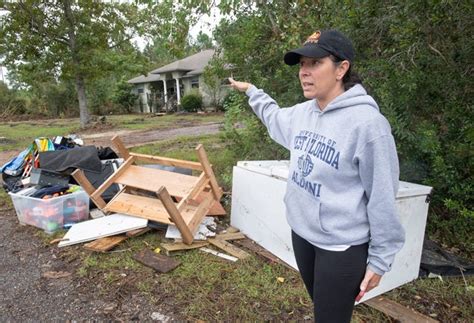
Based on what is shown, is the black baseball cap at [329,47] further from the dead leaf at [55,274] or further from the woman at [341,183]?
the dead leaf at [55,274]

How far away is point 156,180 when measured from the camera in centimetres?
398

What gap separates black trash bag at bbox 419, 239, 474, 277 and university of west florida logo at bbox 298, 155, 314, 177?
2100mm

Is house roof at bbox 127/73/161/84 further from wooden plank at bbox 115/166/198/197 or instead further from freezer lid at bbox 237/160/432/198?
freezer lid at bbox 237/160/432/198

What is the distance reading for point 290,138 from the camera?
1.87 meters

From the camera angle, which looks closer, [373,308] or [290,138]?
[290,138]

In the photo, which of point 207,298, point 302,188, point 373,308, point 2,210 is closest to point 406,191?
point 373,308

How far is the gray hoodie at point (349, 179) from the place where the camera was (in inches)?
51.8

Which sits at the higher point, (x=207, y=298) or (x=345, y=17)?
(x=345, y=17)

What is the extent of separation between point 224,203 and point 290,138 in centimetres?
296

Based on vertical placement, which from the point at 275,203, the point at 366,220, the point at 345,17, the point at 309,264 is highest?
the point at 345,17

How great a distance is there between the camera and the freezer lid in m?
2.57

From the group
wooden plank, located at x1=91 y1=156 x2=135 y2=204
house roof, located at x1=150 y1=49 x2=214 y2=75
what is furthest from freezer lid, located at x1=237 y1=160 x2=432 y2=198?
house roof, located at x1=150 y1=49 x2=214 y2=75

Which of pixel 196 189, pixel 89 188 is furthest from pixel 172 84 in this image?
pixel 196 189

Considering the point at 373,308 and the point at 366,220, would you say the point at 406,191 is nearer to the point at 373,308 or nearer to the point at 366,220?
the point at 373,308
